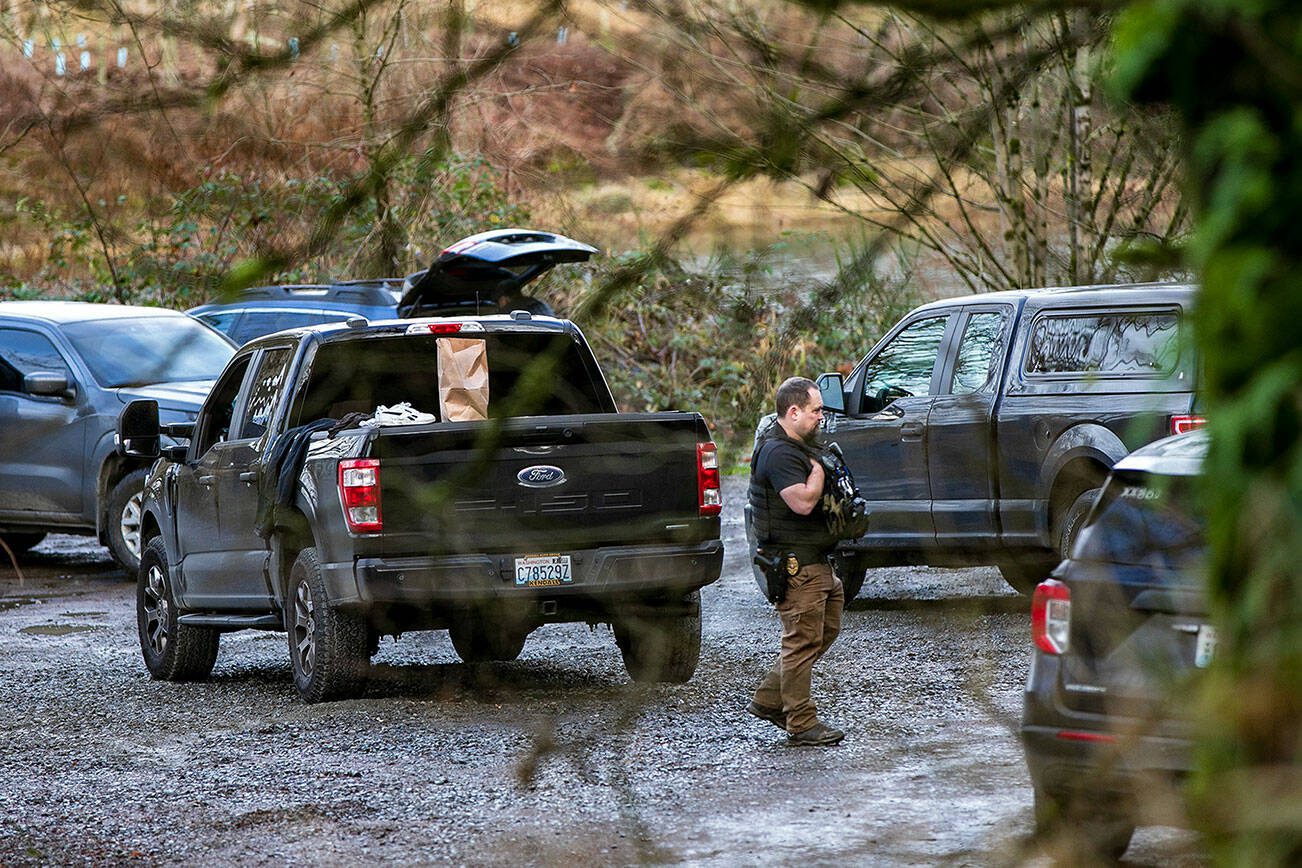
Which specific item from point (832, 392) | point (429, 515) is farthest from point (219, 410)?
point (832, 392)

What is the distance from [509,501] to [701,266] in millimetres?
5675

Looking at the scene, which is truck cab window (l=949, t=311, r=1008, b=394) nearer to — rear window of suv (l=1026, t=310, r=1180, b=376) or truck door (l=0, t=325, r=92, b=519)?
rear window of suv (l=1026, t=310, r=1180, b=376)

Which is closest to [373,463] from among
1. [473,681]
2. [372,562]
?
[372,562]

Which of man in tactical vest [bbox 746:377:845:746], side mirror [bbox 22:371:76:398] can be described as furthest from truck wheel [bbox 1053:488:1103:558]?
side mirror [bbox 22:371:76:398]

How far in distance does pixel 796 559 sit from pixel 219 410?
4.17 m

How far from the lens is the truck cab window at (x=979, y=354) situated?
1118 centimetres

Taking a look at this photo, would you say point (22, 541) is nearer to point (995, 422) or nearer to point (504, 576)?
point (504, 576)

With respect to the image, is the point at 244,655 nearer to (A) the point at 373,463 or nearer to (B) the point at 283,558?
(B) the point at 283,558

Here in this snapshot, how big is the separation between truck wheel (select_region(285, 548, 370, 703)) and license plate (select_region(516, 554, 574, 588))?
0.81 metres

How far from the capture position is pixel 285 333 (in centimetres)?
1001

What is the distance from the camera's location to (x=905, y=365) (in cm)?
1200

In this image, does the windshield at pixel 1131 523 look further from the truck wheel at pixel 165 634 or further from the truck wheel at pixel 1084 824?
the truck wheel at pixel 165 634

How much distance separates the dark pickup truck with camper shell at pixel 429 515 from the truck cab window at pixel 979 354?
97.8 inches

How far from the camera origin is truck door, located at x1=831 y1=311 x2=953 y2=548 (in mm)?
11648
